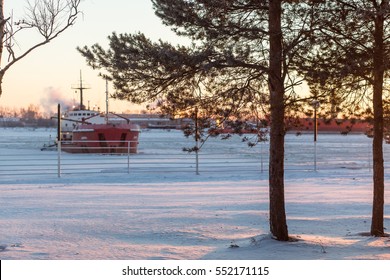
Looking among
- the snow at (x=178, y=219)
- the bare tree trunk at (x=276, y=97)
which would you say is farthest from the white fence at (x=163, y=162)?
the bare tree trunk at (x=276, y=97)

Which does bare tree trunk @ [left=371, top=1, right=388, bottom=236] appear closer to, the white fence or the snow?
the snow

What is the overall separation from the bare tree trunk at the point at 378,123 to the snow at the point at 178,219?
1.27 feet

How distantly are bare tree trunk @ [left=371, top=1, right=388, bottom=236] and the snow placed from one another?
1.27 ft

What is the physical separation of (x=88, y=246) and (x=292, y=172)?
15.6 m

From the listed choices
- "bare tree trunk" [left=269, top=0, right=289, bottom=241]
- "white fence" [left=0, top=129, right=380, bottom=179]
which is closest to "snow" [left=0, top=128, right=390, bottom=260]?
"bare tree trunk" [left=269, top=0, right=289, bottom=241]

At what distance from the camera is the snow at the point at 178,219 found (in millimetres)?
8617

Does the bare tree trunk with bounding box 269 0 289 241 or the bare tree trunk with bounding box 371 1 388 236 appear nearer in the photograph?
the bare tree trunk with bounding box 269 0 289 241

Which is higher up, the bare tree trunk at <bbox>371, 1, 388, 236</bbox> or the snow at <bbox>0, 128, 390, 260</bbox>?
the bare tree trunk at <bbox>371, 1, 388, 236</bbox>

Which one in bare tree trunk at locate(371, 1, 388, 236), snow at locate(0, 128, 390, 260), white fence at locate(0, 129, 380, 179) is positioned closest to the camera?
snow at locate(0, 128, 390, 260)

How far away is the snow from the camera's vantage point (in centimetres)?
862

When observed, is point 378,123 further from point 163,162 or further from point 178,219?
point 163,162

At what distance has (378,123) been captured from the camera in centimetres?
983

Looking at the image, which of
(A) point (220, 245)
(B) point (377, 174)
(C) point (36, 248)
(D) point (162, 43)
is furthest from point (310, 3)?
(C) point (36, 248)

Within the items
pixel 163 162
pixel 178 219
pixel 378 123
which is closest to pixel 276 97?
pixel 378 123
